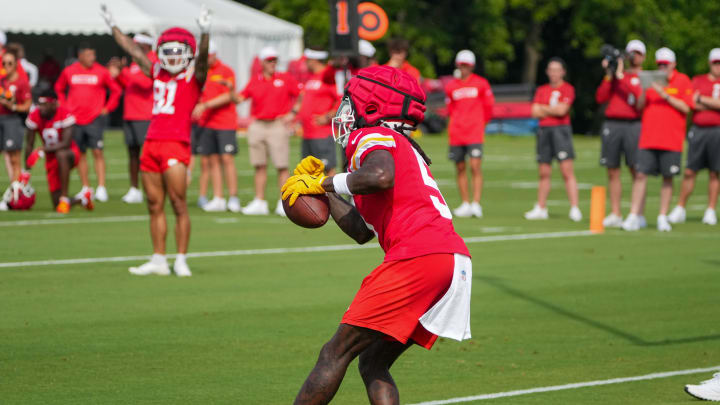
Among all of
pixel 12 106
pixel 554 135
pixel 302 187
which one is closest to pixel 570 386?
pixel 302 187

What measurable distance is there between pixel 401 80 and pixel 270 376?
2867mm

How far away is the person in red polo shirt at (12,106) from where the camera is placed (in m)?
18.7

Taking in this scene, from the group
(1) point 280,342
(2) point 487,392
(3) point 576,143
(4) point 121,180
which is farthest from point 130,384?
(3) point 576,143

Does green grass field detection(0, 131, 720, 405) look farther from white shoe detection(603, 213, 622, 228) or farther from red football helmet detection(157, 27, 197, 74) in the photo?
red football helmet detection(157, 27, 197, 74)

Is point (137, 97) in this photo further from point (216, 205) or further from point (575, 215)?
point (575, 215)

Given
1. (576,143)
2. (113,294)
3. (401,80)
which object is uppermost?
(401,80)

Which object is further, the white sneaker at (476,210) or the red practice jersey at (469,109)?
the red practice jersey at (469,109)

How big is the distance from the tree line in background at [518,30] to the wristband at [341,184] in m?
42.1

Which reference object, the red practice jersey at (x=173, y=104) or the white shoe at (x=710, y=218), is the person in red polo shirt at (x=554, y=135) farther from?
the red practice jersey at (x=173, y=104)

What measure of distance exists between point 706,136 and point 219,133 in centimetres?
722

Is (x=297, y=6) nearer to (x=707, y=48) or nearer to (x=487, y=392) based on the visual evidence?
(x=707, y=48)

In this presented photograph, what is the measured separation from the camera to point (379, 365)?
5.54m

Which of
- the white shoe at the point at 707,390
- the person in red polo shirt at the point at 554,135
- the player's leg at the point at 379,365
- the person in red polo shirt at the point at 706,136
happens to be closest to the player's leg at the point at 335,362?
the player's leg at the point at 379,365

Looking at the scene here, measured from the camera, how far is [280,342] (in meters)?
8.77
